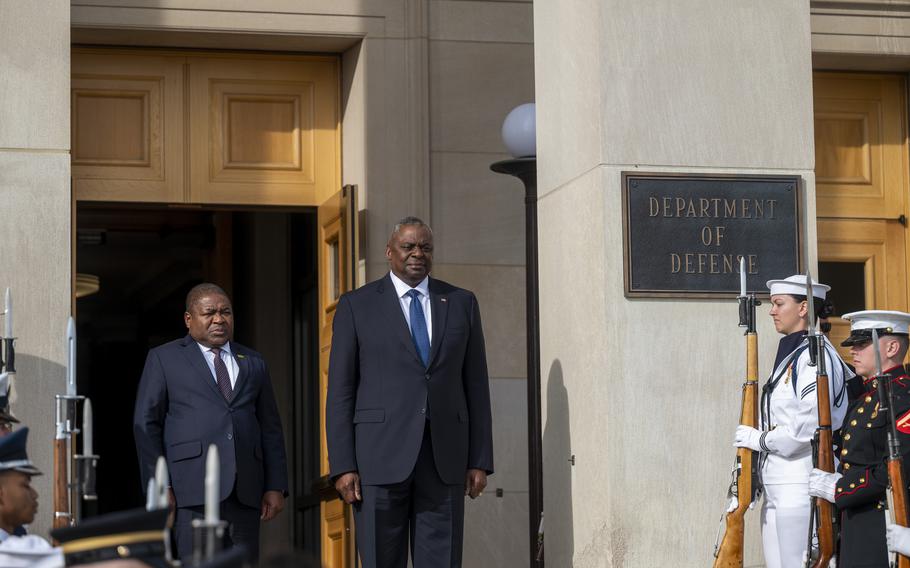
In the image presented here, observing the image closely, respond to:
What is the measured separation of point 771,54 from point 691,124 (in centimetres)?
60

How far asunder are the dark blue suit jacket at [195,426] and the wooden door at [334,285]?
2.06 m

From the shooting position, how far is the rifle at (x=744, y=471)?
27.5ft

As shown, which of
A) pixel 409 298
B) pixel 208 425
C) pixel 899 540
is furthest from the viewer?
pixel 208 425

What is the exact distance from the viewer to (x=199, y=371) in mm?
9219

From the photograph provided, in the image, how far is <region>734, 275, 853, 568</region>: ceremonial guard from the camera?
8.27 meters

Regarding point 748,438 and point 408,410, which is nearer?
point 748,438

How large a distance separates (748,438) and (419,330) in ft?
5.59

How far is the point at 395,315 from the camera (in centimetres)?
895

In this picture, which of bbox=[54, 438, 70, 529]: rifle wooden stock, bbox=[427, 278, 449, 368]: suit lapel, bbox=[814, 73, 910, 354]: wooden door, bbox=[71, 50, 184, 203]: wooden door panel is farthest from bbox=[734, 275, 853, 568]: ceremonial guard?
bbox=[71, 50, 184, 203]: wooden door panel

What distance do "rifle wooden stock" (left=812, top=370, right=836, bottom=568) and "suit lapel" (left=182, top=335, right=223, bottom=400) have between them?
303 centimetres

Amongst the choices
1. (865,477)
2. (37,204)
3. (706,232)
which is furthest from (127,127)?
(865,477)

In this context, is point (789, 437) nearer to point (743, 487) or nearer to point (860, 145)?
point (743, 487)

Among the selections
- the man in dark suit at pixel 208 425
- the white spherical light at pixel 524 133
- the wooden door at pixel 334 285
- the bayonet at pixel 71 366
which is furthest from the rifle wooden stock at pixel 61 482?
the wooden door at pixel 334 285

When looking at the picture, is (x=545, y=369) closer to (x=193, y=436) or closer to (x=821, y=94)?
(x=193, y=436)
